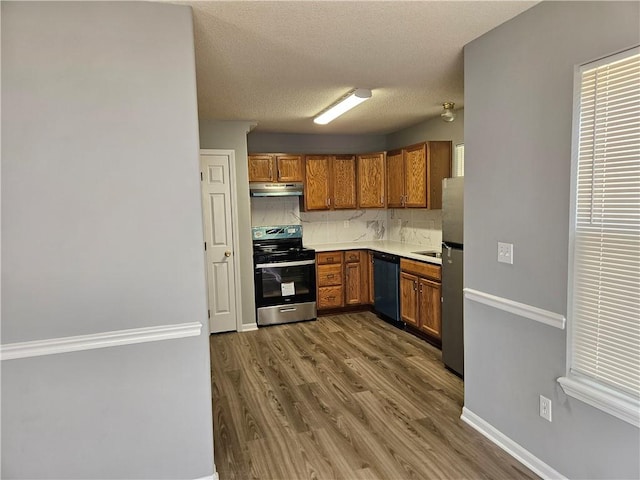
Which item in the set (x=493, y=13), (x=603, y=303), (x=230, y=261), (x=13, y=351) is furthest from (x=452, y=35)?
(x=230, y=261)

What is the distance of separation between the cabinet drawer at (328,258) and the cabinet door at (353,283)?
0.50 feet

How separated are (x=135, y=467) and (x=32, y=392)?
613mm

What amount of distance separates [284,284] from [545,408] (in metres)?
3.38

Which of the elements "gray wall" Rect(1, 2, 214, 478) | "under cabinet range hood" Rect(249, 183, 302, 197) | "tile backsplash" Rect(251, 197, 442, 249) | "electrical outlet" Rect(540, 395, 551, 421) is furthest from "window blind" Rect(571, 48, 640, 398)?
"under cabinet range hood" Rect(249, 183, 302, 197)

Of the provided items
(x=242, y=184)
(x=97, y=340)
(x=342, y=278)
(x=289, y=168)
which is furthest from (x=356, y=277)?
(x=97, y=340)

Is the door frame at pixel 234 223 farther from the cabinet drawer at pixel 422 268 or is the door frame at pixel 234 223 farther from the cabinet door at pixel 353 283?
the cabinet drawer at pixel 422 268

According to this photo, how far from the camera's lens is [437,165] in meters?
4.52

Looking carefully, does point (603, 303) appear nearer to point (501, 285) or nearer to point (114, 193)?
point (501, 285)

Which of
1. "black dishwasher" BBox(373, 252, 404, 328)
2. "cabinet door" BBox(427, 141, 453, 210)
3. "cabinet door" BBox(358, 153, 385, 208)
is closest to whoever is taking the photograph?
"cabinet door" BBox(427, 141, 453, 210)

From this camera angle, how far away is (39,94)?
1784 mm

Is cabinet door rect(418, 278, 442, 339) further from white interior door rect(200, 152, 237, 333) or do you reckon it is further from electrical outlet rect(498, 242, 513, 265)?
white interior door rect(200, 152, 237, 333)

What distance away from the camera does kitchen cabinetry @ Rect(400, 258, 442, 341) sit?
3.99m

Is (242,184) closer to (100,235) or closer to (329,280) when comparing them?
(329,280)

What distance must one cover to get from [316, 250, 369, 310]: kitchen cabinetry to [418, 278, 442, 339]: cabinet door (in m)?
1.25
